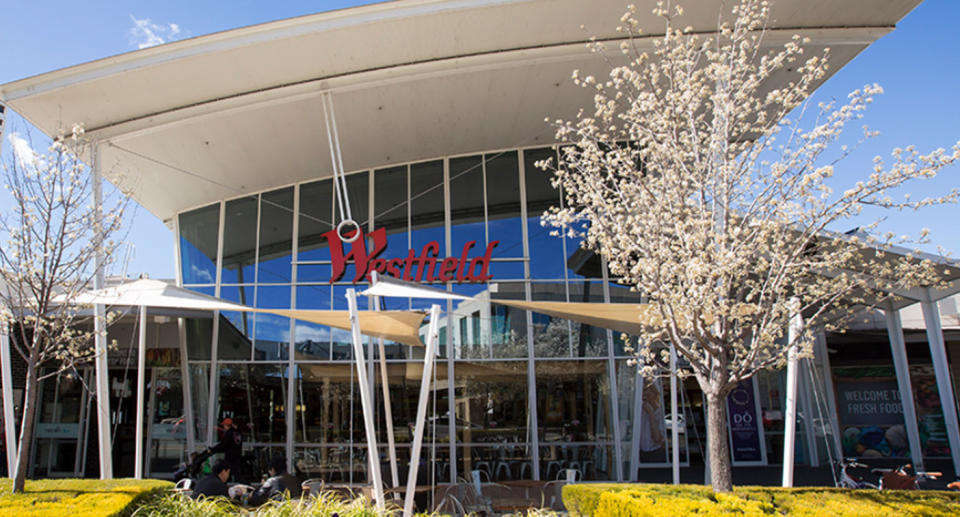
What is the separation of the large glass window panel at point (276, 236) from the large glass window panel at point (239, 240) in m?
0.19

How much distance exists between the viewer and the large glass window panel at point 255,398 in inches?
476

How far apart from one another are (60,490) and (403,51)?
6.88m

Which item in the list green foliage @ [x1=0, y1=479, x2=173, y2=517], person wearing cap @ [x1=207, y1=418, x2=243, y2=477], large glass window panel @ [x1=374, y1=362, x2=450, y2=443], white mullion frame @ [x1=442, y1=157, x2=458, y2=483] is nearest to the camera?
green foliage @ [x1=0, y1=479, x2=173, y2=517]

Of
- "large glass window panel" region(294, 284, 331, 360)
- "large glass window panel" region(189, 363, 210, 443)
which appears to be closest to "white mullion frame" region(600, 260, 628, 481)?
"large glass window panel" region(294, 284, 331, 360)

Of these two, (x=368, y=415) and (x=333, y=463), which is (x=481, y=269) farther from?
(x=368, y=415)

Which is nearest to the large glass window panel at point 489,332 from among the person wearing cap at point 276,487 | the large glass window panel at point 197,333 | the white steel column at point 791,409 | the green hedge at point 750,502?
the large glass window panel at point 197,333

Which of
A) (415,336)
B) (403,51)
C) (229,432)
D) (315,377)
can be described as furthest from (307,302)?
(403,51)

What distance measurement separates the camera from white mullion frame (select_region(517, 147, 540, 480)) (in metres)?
11.7

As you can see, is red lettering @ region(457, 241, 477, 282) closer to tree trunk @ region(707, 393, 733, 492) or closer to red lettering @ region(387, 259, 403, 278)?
red lettering @ region(387, 259, 403, 278)

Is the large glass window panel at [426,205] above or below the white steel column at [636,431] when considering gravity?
above

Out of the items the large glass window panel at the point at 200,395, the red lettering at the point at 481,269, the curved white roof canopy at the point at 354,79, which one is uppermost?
the curved white roof canopy at the point at 354,79

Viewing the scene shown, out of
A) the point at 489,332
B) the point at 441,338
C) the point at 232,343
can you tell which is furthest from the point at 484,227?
the point at 232,343

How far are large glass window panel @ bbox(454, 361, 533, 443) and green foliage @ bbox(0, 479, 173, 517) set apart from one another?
6000 mm

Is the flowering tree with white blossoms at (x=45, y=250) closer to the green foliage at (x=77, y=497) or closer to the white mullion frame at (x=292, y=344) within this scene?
the green foliage at (x=77, y=497)
